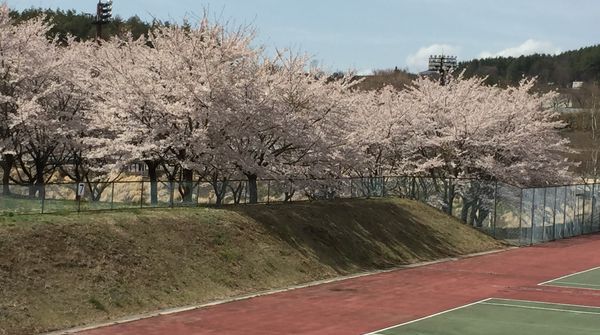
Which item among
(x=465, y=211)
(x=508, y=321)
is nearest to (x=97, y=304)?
(x=508, y=321)

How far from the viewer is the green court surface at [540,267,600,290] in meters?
26.5

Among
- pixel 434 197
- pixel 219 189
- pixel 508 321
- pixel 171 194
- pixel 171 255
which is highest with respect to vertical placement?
pixel 219 189

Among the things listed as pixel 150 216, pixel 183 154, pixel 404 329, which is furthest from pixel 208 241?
pixel 404 329

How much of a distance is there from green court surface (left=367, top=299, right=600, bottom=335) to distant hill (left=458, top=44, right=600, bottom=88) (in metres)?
131

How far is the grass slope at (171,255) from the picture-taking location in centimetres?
1778

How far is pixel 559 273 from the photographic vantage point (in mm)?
30203

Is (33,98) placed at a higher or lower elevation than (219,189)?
higher

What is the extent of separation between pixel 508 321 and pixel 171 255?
10.9 metres

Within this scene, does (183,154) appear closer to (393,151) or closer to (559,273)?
(559,273)

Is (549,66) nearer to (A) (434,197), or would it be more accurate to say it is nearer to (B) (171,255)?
(A) (434,197)

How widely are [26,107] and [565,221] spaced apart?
117 feet

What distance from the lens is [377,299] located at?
→ 22688mm

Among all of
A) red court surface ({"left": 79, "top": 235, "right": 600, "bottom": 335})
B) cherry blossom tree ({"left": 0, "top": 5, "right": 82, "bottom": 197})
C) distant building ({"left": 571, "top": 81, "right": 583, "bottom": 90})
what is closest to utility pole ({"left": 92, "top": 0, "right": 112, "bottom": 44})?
cherry blossom tree ({"left": 0, "top": 5, "right": 82, "bottom": 197})

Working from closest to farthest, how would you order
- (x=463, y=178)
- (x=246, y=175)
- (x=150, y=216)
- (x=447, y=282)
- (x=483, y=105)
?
(x=150, y=216), (x=447, y=282), (x=246, y=175), (x=463, y=178), (x=483, y=105)
